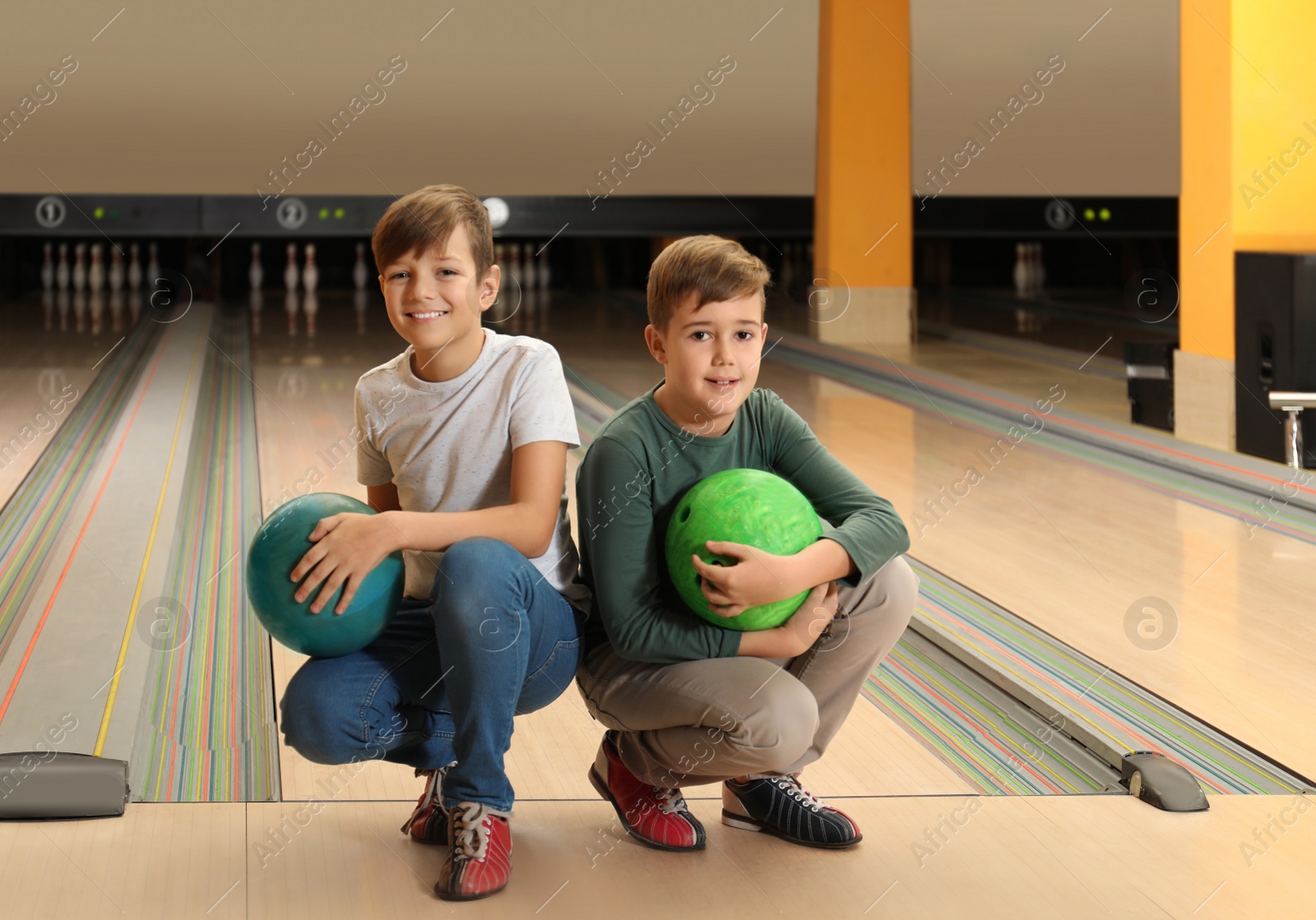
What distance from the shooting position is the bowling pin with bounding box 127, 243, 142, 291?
7.87 m

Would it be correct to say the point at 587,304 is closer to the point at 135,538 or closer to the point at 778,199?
the point at 778,199

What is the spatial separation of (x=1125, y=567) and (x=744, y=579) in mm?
1470

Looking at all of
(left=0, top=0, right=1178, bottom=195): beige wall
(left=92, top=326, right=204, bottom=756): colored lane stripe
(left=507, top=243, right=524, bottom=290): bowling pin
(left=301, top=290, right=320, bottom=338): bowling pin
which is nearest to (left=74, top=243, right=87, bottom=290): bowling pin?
(left=301, top=290, right=320, bottom=338): bowling pin

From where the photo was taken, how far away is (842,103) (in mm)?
6035

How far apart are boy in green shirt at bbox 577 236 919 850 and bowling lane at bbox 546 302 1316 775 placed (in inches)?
25.0

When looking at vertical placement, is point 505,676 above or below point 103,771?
above

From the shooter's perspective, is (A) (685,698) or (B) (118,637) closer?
(A) (685,698)

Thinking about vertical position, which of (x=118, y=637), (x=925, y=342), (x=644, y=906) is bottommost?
(x=644, y=906)

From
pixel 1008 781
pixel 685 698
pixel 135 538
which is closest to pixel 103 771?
pixel 685 698

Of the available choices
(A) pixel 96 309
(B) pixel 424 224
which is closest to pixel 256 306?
(A) pixel 96 309

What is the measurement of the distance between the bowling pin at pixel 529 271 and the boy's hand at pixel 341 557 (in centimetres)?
759

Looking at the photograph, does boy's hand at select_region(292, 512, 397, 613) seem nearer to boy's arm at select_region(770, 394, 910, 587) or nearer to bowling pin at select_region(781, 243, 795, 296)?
boy's arm at select_region(770, 394, 910, 587)

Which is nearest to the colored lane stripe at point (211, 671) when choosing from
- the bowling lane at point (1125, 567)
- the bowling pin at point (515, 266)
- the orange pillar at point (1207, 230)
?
the bowling lane at point (1125, 567)

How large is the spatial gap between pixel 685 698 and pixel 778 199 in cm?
595
